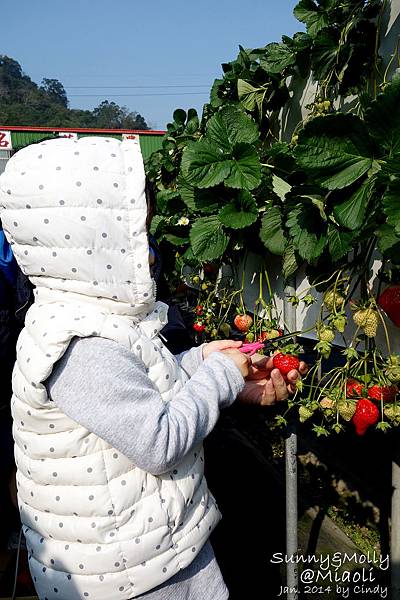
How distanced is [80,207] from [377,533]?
2.47 m

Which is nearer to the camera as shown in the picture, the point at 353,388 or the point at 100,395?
the point at 100,395

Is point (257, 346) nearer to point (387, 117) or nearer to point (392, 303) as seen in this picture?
point (392, 303)

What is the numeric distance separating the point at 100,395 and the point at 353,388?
0.58 m

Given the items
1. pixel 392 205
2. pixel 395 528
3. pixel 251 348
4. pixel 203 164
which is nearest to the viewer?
pixel 392 205

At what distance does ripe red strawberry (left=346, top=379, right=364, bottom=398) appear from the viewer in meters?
1.18

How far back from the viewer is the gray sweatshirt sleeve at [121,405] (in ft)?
3.18

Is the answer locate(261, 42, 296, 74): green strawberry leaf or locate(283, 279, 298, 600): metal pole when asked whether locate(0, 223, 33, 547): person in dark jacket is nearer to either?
locate(283, 279, 298, 600): metal pole

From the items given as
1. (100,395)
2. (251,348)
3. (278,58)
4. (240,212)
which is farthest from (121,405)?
(278,58)

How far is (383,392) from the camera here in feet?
3.77

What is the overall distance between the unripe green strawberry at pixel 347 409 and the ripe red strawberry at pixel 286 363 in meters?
0.14

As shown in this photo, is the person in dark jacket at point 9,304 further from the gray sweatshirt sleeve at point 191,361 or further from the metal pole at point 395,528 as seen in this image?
the metal pole at point 395,528

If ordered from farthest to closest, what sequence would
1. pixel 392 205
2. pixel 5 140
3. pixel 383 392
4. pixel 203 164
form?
pixel 5 140 < pixel 203 164 < pixel 383 392 < pixel 392 205

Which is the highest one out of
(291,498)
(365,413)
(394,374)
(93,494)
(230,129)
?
(230,129)

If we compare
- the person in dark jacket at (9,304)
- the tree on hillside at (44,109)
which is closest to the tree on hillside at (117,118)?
the tree on hillside at (44,109)
